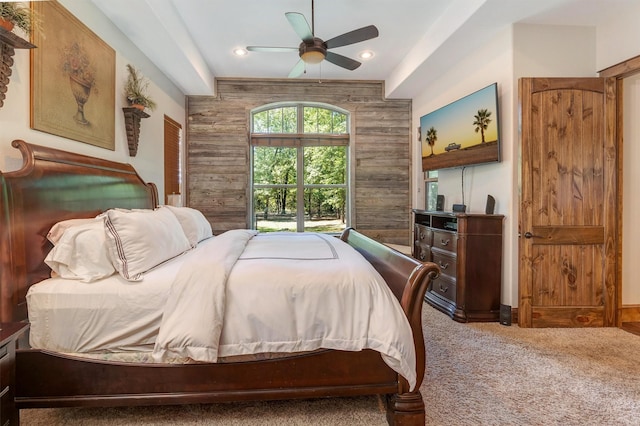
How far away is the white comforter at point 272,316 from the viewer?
1.41 metres

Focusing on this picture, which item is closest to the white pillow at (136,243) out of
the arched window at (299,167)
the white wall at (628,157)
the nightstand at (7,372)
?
the nightstand at (7,372)

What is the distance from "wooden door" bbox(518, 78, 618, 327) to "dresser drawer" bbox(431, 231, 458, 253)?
1.81 feet

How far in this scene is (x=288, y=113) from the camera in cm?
505

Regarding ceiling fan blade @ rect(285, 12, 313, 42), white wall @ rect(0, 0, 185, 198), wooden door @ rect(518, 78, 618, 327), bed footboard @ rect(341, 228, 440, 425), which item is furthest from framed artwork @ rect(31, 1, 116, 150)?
wooden door @ rect(518, 78, 618, 327)

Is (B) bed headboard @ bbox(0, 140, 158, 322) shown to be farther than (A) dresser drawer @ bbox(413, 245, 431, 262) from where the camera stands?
No

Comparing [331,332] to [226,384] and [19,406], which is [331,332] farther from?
[19,406]

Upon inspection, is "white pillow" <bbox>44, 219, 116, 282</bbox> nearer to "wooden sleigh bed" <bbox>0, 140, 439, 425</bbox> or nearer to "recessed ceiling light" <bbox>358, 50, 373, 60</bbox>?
"wooden sleigh bed" <bbox>0, 140, 439, 425</bbox>

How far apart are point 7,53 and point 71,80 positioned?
61 centimetres

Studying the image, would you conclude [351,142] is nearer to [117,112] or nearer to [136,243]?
[117,112]

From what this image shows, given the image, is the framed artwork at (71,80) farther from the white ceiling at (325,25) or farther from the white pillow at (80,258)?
the white pillow at (80,258)

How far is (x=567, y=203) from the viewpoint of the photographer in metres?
2.70

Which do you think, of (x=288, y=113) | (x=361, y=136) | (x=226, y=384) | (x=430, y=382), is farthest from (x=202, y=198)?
(x=430, y=382)

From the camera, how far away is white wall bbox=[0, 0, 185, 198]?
1.77 m

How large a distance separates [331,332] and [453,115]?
296 cm
